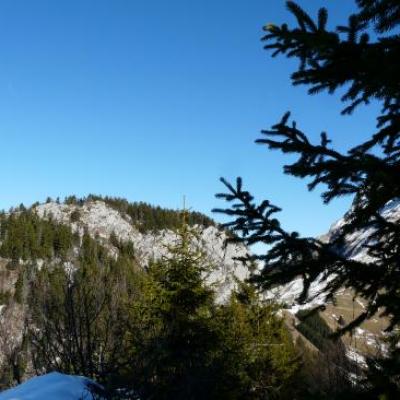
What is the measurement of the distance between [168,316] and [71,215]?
521ft

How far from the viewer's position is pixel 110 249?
151250mm

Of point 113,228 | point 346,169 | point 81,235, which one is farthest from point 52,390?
point 113,228

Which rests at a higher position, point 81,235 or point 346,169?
point 81,235

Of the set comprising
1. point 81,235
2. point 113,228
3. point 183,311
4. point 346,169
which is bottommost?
point 346,169

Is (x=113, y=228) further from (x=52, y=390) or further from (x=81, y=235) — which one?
(x=52, y=390)

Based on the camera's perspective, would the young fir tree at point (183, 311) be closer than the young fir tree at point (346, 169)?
No

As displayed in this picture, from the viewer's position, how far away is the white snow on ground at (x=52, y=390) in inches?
238

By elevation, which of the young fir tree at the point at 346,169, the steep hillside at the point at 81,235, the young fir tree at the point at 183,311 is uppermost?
the steep hillside at the point at 81,235

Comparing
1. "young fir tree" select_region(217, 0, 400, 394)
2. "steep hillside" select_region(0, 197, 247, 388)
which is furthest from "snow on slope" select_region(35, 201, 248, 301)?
"young fir tree" select_region(217, 0, 400, 394)

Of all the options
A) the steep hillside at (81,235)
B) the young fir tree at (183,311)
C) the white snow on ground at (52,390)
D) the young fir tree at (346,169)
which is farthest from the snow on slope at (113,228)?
the young fir tree at (346,169)

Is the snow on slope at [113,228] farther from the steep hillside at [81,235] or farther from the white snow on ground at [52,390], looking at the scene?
the white snow on ground at [52,390]

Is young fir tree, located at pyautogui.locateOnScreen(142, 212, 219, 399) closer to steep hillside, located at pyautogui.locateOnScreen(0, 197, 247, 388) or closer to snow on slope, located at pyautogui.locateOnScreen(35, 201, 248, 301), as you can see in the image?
steep hillside, located at pyautogui.locateOnScreen(0, 197, 247, 388)

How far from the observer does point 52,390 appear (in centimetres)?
635

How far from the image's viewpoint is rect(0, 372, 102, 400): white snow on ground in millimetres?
6037
